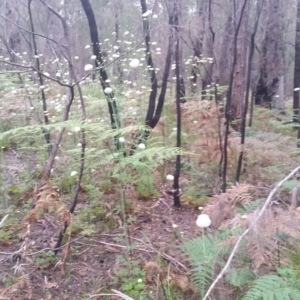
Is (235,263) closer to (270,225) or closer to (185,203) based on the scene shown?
(270,225)

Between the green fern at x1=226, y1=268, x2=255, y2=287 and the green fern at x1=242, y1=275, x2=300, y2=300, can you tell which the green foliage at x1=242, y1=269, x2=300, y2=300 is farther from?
the green fern at x1=226, y1=268, x2=255, y2=287

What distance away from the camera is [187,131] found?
5398 mm

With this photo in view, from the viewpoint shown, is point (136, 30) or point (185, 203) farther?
point (136, 30)

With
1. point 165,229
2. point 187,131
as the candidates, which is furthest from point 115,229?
point 187,131

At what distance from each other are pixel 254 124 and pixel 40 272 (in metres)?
4.96

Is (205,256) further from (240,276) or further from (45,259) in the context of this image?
(45,259)

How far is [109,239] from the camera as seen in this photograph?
3805 millimetres

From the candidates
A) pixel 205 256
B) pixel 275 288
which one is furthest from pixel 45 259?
pixel 275 288

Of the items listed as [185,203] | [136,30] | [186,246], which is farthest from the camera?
[136,30]

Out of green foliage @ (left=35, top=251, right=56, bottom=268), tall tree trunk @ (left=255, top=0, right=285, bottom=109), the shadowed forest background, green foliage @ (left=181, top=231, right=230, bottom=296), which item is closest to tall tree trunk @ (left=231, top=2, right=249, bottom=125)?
the shadowed forest background

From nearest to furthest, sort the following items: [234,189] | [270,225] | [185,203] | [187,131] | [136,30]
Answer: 1. [270,225]
2. [234,189]
3. [185,203]
4. [187,131]
5. [136,30]

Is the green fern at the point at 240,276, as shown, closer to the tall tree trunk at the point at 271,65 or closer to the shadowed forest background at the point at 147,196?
the shadowed forest background at the point at 147,196

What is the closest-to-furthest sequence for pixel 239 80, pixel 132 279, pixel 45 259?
pixel 132 279 < pixel 45 259 < pixel 239 80

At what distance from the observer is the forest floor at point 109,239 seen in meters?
3.13
